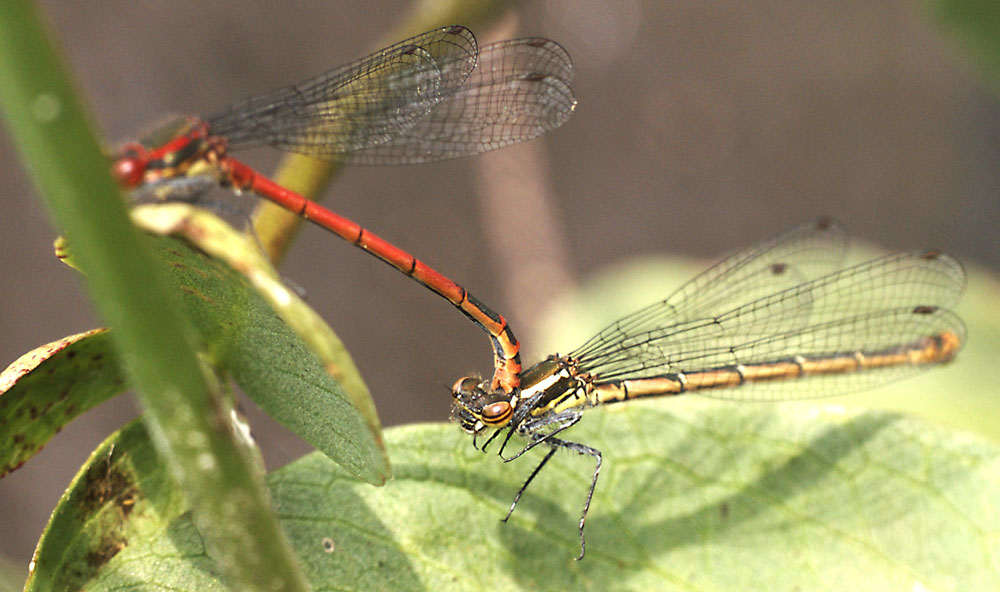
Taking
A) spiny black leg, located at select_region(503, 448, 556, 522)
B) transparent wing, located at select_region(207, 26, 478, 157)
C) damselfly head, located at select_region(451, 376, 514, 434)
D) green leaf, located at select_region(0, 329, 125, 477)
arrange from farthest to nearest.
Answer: transparent wing, located at select_region(207, 26, 478, 157) < damselfly head, located at select_region(451, 376, 514, 434) < spiny black leg, located at select_region(503, 448, 556, 522) < green leaf, located at select_region(0, 329, 125, 477)

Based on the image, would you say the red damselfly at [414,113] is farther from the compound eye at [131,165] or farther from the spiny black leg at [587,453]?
Answer: the spiny black leg at [587,453]

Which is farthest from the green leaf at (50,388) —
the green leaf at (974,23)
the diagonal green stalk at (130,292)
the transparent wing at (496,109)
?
the green leaf at (974,23)

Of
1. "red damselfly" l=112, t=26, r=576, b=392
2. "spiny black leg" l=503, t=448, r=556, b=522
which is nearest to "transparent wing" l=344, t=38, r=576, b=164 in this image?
"red damselfly" l=112, t=26, r=576, b=392

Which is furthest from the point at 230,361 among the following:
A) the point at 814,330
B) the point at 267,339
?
the point at 814,330

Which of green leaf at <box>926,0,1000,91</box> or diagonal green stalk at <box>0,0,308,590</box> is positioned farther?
green leaf at <box>926,0,1000,91</box>

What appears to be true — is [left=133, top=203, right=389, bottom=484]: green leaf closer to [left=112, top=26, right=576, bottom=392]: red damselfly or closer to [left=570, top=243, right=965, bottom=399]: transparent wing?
[left=112, top=26, right=576, bottom=392]: red damselfly

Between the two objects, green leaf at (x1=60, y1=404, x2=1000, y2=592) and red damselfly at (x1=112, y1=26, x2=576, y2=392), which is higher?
red damselfly at (x1=112, y1=26, x2=576, y2=392)

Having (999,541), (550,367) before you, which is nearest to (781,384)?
(550,367)

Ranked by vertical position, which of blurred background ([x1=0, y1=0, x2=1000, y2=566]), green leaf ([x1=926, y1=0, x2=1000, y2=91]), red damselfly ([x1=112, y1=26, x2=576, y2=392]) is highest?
red damselfly ([x1=112, y1=26, x2=576, y2=392])
